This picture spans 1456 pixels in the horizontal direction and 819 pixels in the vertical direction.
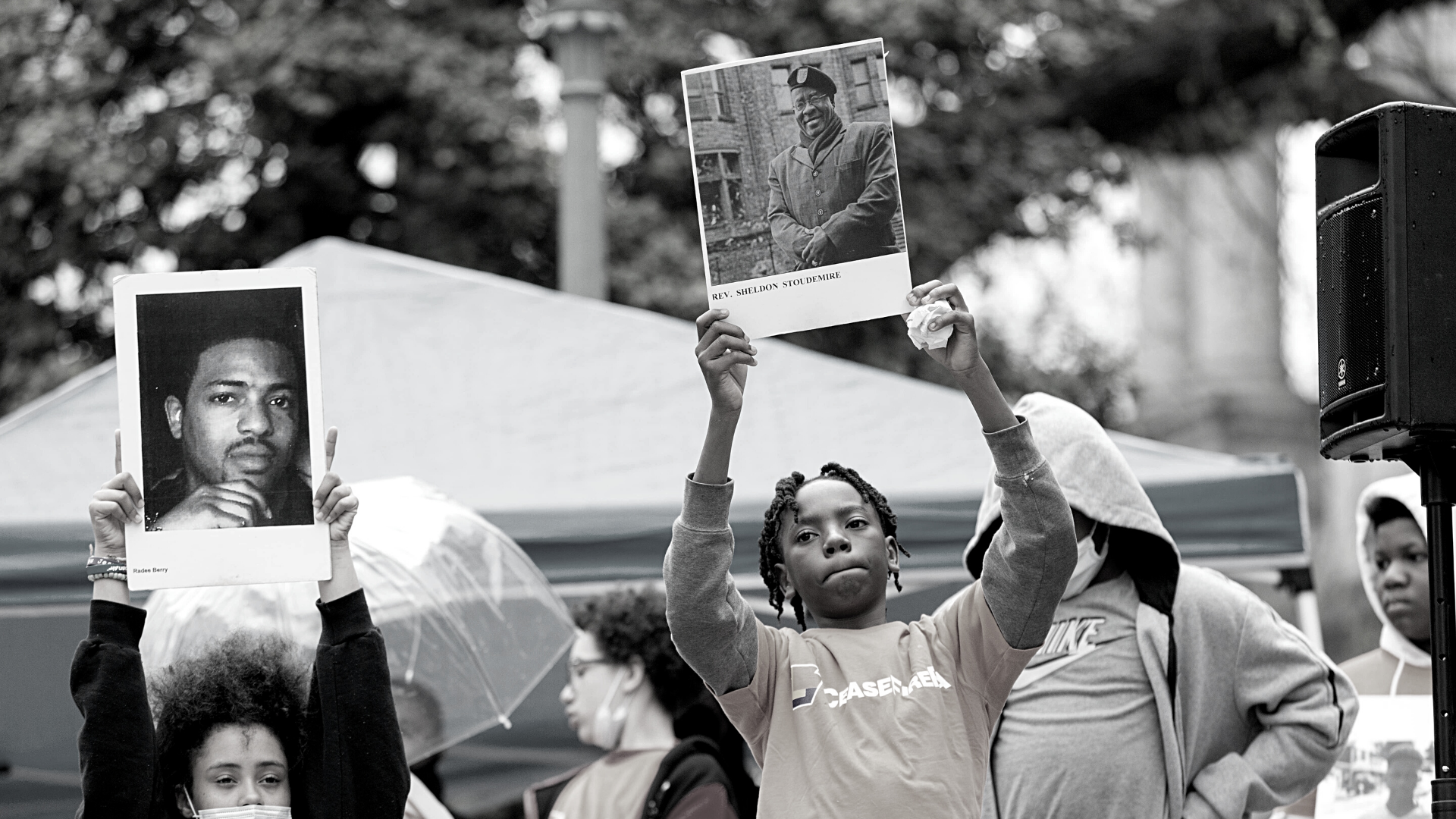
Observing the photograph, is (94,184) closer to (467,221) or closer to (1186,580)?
(467,221)

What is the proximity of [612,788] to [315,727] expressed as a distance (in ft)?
3.83

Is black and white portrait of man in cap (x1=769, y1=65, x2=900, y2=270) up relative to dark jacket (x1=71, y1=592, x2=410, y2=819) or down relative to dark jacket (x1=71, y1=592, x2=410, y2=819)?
up

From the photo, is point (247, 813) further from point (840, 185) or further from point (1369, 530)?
point (1369, 530)

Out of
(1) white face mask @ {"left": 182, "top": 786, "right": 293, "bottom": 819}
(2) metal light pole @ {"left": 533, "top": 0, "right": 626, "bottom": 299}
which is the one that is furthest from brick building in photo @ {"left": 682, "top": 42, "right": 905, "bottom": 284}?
(2) metal light pole @ {"left": 533, "top": 0, "right": 626, "bottom": 299}

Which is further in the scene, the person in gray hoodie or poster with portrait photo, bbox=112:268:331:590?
the person in gray hoodie

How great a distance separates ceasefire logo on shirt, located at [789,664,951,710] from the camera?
124 inches

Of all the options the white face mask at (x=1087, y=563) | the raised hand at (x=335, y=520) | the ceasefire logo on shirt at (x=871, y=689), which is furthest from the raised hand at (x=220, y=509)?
the white face mask at (x=1087, y=563)

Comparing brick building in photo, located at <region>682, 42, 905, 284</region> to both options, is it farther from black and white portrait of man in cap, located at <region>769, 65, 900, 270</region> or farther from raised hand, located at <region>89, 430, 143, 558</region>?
raised hand, located at <region>89, 430, 143, 558</region>

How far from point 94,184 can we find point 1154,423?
853 centimetres

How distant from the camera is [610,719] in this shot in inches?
183

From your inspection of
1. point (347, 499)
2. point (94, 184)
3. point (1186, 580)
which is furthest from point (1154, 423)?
point (347, 499)

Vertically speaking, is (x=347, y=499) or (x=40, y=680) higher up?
(x=347, y=499)

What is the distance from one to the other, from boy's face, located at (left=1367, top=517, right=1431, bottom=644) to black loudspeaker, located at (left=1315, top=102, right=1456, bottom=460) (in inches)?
42.7

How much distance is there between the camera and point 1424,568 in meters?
4.64
